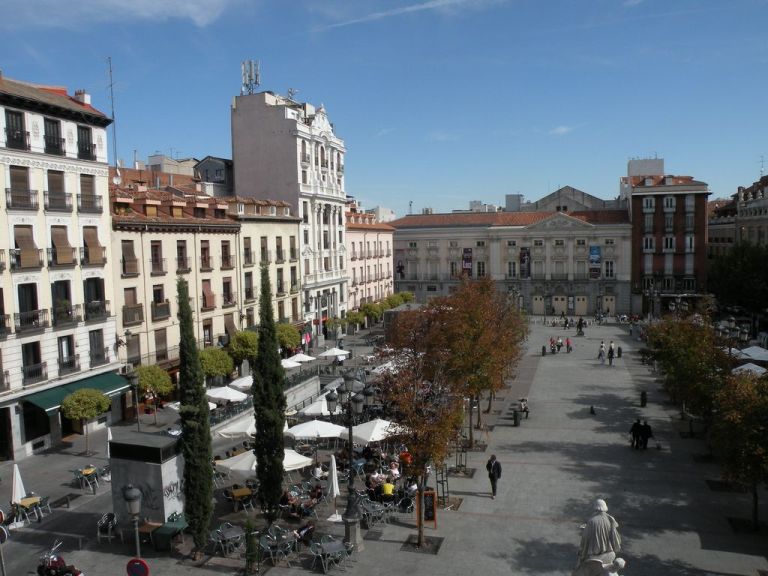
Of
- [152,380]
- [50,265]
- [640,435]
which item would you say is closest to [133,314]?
[152,380]

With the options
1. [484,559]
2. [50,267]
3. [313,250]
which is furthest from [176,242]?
[484,559]

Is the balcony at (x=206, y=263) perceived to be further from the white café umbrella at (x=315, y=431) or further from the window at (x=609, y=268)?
the window at (x=609, y=268)

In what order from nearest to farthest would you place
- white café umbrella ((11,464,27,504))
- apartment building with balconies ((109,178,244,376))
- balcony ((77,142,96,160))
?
white café umbrella ((11,464,27,504)) → balcony ((77,142,96,160)) → apartment building with balconies ((109,178,244,376))

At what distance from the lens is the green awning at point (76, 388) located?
89.2 feet

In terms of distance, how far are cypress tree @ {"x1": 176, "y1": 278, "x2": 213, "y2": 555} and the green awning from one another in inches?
505

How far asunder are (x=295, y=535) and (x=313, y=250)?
1498 inches

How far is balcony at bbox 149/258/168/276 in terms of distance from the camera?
34531 millimetres

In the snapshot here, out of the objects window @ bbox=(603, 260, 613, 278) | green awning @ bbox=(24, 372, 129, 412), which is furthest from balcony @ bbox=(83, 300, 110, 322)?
window @ bbox=(603, 260, 613, 278)

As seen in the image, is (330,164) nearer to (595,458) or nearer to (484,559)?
(595,458)

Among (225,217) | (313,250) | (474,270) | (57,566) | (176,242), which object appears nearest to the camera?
(57,566)

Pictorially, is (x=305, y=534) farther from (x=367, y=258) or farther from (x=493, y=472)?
(x=367, y=258)

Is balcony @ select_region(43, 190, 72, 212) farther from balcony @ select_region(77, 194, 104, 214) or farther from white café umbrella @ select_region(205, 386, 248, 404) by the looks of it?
white café umbrella @ select_region(205, 386, 248, 404)

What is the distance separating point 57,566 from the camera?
52.0ft

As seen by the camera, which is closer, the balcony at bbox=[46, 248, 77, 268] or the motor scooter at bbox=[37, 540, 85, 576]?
the motor scooter at bbox=[37, 540, 85, 576]
